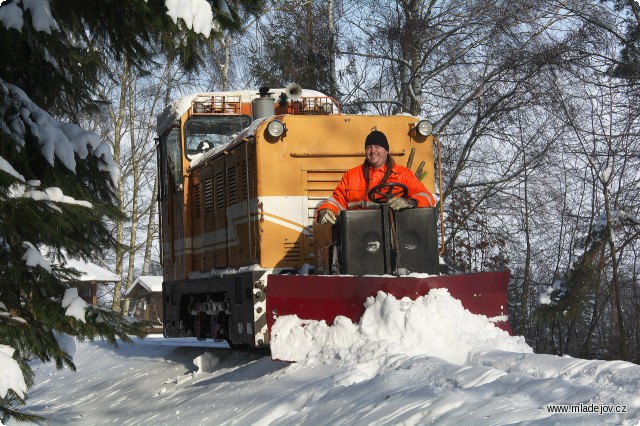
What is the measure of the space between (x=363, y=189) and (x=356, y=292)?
1161mm

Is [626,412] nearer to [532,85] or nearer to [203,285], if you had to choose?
[203,285]

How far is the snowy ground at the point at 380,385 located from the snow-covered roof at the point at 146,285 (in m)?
24.1

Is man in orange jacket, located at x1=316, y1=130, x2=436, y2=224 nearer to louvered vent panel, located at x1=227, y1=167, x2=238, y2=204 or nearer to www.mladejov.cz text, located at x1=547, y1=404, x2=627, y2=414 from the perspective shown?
louvered vent panel, located at x1=227, y1=167, x2=238, y2=204

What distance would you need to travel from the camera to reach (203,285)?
10.4 m

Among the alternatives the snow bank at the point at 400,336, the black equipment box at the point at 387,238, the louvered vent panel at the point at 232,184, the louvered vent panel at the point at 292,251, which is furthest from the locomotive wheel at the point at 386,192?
the louvered vent panel at the point at 232,184

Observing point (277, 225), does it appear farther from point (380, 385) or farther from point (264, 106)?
point (380, 385)

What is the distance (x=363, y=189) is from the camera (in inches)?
313

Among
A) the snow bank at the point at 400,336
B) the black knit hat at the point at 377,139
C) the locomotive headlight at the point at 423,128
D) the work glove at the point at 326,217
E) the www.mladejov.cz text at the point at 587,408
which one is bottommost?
the www.mladejov.cz text at the point at 587,408

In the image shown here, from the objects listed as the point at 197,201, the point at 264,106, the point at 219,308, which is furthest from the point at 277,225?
the point at 197,201

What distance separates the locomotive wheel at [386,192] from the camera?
771cm

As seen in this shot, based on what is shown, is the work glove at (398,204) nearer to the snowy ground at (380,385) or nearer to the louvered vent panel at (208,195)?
the snowy ground at (380,385)

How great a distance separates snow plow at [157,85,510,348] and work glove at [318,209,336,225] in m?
0.12

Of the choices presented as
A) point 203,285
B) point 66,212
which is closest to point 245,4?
point 66,212

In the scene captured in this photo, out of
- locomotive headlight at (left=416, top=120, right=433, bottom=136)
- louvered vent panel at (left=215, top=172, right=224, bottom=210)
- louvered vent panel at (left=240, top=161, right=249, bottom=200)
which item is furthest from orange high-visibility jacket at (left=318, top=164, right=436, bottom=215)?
louvered vent panel at (left=215, top=172, right=224, bottom=210)
